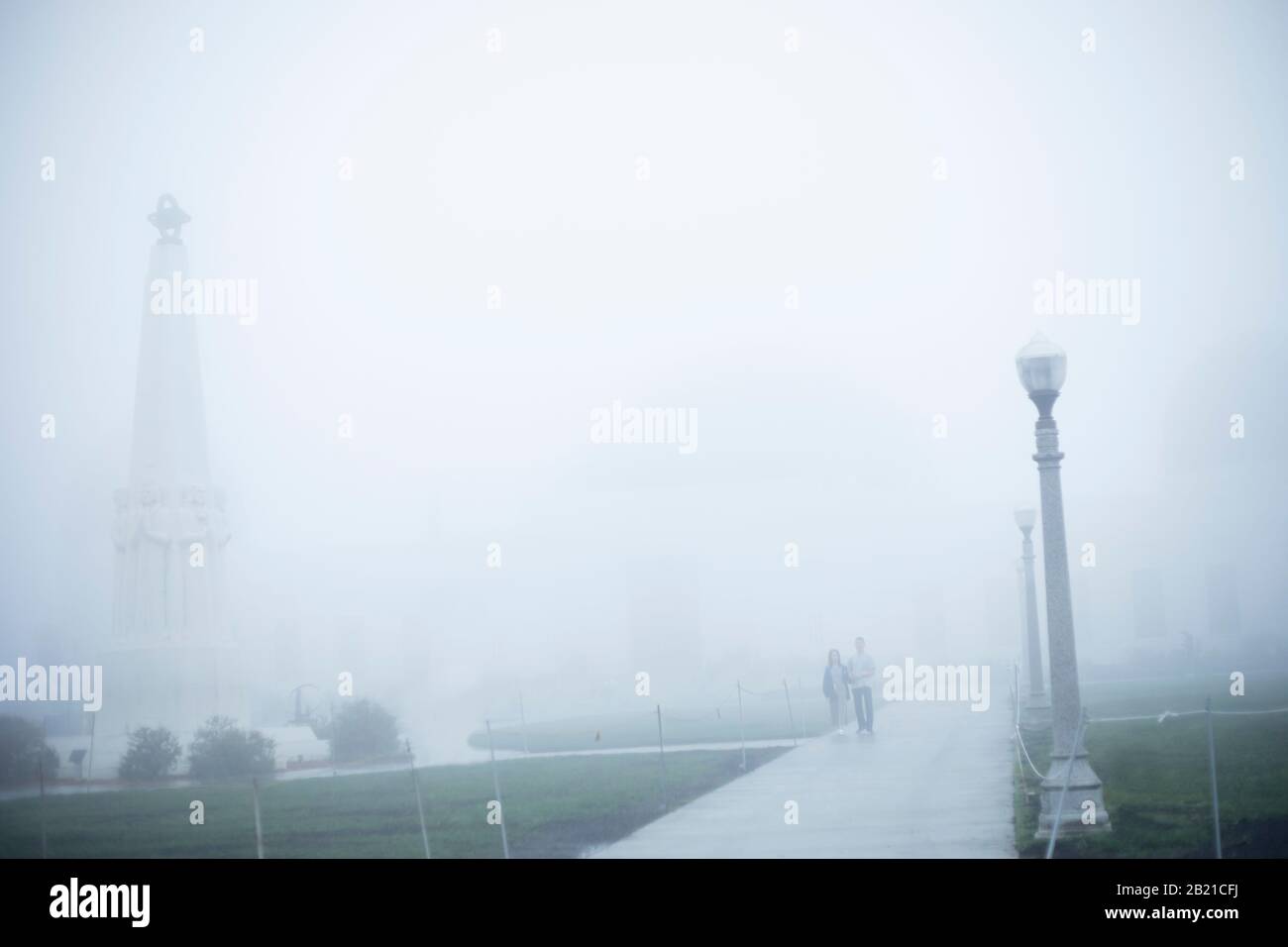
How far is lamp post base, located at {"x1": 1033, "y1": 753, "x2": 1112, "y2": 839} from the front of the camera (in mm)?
11352

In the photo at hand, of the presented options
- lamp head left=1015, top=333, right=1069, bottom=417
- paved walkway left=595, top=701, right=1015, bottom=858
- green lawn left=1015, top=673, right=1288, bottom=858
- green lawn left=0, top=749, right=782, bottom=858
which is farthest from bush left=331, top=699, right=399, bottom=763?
lamp head left=1015, top=333, right=1069, bottom=417

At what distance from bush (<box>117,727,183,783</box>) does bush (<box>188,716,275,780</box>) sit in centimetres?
34

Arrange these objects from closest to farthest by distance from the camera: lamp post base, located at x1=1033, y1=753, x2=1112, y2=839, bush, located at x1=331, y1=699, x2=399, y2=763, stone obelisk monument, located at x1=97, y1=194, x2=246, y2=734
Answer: lamp post base, located at x1=1033, y1=753, x2=1112, y2=839 → bush, located at x1=331, y1=699, x2=399, y2=763 → stone obelisk monument, located at x1=97, y1=194, x2=246, y2=734

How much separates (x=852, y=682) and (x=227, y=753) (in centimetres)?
911

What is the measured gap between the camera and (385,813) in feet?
50.3

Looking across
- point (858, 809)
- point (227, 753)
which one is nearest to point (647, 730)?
point (227, 753)

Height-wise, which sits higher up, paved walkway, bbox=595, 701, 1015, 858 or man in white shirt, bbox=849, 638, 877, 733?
man in white shirt, bbox=849, 638, 877, 733

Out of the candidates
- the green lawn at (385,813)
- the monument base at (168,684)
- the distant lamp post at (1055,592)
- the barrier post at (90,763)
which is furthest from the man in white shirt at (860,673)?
the barrier post at (90,763)

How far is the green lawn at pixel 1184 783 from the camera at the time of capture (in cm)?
1100

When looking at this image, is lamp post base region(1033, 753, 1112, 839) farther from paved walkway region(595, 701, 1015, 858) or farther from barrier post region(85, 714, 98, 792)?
barrier post region(85, 714, 98, 792)

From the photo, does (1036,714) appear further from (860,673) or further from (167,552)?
(167,552)

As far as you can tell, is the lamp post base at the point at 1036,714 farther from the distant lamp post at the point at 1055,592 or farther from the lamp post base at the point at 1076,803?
the lamp post base at the point at 1076,803

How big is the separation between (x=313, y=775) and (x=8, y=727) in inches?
163
